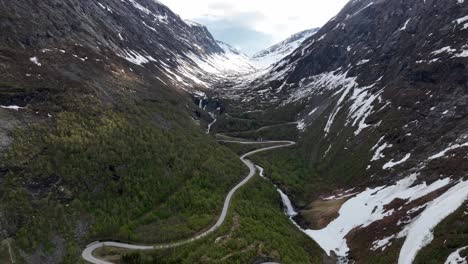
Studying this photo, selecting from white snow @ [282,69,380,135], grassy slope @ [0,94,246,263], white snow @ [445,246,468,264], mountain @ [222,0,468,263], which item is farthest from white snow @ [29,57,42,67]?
white snow @ [445,246,468,264]

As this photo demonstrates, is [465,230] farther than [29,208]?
No

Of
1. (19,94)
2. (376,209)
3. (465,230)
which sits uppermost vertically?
(19,94)

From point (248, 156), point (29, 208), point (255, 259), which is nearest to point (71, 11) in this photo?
point (248, 156)

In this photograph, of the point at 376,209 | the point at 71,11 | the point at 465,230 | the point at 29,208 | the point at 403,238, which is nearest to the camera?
the point at 465,230

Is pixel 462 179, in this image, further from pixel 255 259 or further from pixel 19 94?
pixel 19 94

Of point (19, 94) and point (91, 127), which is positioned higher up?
point (19, 94)
